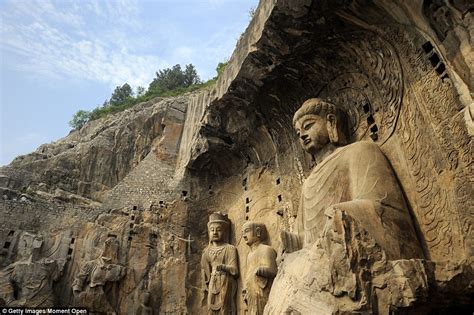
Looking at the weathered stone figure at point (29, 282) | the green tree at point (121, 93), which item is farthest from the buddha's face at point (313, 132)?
the green tree at point (121, 93)

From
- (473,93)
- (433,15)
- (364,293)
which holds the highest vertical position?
(433,15)

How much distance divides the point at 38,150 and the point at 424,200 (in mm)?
11907

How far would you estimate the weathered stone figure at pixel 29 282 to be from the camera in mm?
6867

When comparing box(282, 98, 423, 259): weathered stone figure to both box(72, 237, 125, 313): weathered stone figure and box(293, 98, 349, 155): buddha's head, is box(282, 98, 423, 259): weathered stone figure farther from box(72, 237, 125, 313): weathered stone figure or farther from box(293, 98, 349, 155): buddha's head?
→ box(72, 237, 125, 313): weathered stone figure

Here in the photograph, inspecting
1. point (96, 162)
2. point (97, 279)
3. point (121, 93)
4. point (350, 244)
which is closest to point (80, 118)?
point (121, 93)

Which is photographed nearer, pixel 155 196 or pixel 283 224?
pixel 283 224

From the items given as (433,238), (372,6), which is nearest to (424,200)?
(433,238)

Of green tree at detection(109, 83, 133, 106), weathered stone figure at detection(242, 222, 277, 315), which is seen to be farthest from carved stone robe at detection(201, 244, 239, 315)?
green tree at detection(109, 83, 133, 106)

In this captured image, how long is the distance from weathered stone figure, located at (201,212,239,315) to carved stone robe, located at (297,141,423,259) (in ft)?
7.62

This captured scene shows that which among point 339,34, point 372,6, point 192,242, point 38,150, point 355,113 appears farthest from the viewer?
point 38,150

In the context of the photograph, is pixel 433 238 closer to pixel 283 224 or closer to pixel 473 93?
pixel 473 93

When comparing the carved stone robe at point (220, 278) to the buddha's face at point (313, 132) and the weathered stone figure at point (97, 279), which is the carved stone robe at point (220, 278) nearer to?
the weathered stone figure at point (97, 279)

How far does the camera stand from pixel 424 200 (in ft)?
13.4

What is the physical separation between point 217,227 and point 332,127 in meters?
3.20
